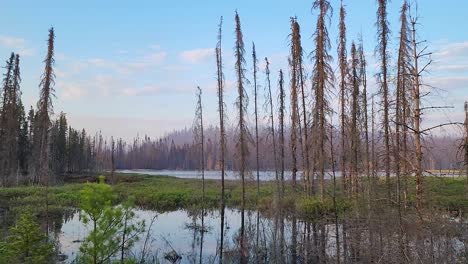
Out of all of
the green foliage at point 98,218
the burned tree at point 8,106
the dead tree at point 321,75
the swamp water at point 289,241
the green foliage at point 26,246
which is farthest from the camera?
the burned tree at point 8,106

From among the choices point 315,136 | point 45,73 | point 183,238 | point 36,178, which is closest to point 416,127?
point 183,238

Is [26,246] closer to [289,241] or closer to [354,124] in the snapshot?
[289,241]

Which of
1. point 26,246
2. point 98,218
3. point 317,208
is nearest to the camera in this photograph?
point 98,218

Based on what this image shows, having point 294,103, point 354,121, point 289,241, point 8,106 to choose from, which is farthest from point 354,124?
point 8,106

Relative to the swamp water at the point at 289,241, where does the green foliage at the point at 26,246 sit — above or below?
above

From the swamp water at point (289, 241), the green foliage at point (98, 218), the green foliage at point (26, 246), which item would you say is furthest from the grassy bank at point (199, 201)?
the green foliage at point (98, 218)

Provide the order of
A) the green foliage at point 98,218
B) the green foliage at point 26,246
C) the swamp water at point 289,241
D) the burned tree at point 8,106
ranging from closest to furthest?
the green foliage at point 98,218
the green foliage at point 26,246
the swamp water at point 289,241
the burned tree at point 8,106

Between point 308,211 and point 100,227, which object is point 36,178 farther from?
point 100,227

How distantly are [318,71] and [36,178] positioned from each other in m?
41.5

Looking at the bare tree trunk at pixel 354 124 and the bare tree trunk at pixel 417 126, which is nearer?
the bare tree trunk at pixel 417 126

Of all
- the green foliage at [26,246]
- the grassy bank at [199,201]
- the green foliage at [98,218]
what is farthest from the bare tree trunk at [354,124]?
the green foliage at [26,246]

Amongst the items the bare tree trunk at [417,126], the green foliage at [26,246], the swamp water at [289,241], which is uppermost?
the bare tree trunk at [417,126]

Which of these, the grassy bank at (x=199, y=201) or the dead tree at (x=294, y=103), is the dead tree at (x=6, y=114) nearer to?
the grassy bank at (x=199, y=201)

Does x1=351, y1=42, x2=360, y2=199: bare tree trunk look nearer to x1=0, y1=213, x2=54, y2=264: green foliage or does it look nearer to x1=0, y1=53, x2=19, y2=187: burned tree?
x1=0, y1=213, x2=54, y2=264: green foliage
